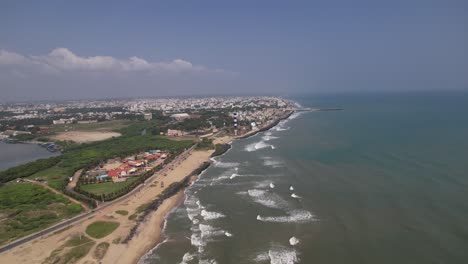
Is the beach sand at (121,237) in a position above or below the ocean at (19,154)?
above

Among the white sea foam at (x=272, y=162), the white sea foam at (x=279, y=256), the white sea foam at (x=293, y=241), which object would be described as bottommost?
the white sea foam at (x=279, y=256)

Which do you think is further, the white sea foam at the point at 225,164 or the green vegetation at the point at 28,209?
the white sea foam at the point at 225,164

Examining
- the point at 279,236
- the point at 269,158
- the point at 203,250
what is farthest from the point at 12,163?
the point at 279,236

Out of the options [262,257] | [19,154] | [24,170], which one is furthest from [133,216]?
[19,154]

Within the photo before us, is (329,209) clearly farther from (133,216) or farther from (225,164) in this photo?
(225,164)

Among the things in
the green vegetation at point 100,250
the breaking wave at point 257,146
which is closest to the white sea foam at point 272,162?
the breaking wave at point 257,146

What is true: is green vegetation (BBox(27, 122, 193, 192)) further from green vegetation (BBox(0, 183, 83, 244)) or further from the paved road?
the paved road

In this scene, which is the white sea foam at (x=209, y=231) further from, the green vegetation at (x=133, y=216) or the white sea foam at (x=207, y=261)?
the green vegetation at (x=133, y=216)
